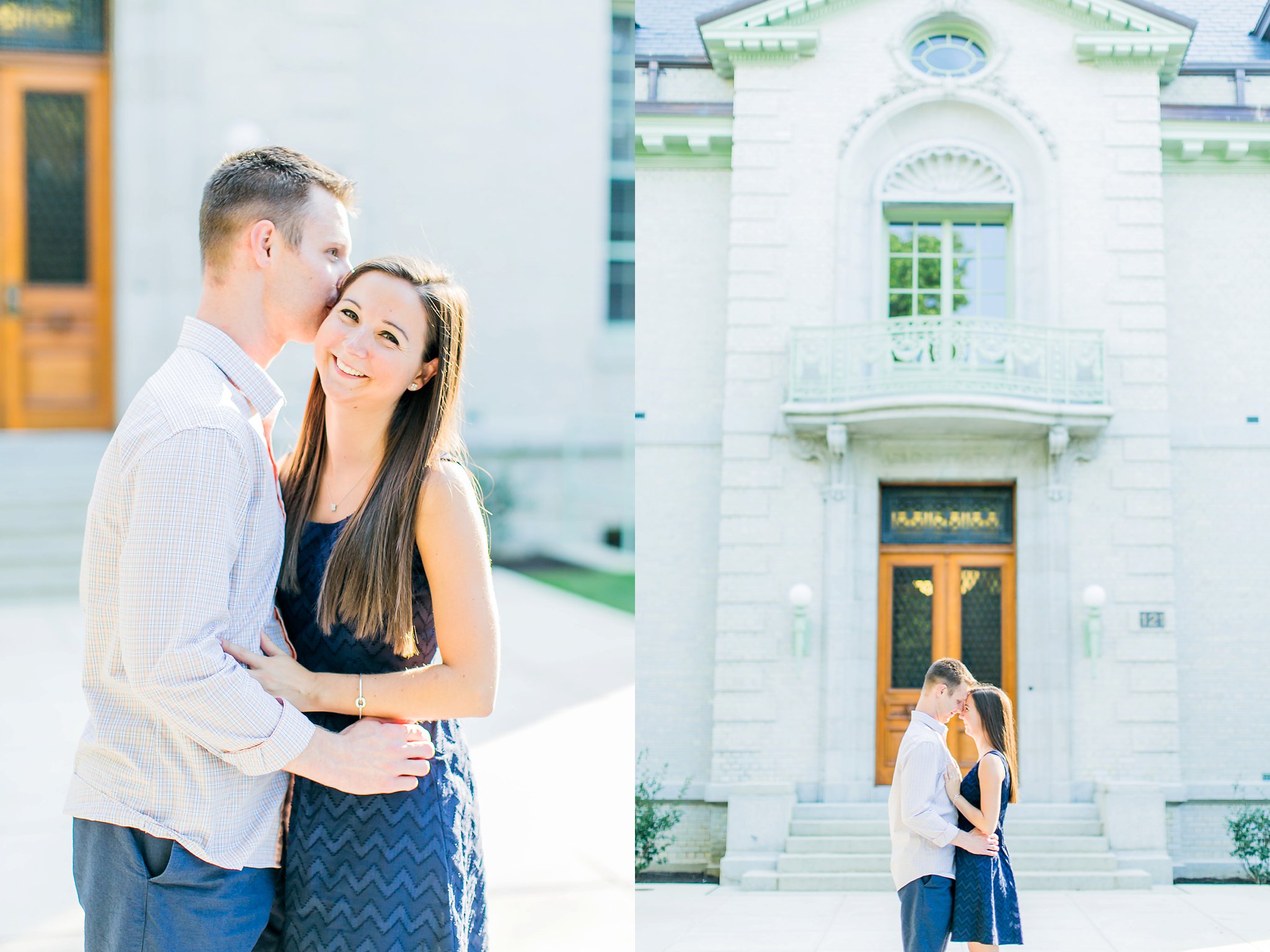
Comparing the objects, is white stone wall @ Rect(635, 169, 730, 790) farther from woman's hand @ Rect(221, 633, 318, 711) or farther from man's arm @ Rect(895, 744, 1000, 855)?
woman's hand @ Rect(221, 633, 318, 711)

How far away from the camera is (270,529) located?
1.37 metres

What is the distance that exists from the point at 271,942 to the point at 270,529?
0.58 m

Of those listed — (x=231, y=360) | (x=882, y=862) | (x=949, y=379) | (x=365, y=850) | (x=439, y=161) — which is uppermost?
(x=439, y=161)

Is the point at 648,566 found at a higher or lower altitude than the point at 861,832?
higher

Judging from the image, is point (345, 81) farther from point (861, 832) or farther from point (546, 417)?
point (861, 832)

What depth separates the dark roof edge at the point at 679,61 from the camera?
425 centimetres

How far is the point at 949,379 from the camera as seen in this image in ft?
13.1

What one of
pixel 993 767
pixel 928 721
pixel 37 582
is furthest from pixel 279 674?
pixel 37 582

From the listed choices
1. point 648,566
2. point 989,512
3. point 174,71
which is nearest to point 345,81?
point 174,71

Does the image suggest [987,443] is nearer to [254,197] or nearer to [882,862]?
[882,862]

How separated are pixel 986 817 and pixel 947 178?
258 cm

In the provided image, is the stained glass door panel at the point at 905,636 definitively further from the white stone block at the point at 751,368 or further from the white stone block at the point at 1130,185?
the white stone block at the point at 1130,185

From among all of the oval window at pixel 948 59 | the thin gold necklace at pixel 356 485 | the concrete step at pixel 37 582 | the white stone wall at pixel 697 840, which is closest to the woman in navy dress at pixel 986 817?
the white stone wall at pixel 697 840

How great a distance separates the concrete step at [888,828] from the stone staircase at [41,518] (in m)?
4.56
